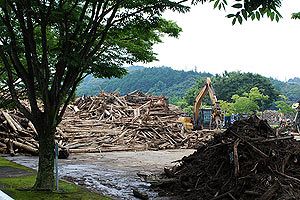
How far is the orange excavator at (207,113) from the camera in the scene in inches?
1304

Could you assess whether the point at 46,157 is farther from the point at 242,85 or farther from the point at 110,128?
the point at 242,85

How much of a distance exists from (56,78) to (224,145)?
4322 millimetres

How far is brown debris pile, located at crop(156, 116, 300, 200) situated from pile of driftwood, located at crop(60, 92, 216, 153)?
11.3 meters

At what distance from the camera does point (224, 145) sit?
9.97 m

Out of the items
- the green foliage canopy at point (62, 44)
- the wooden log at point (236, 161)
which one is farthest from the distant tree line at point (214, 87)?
the wooden log at point (236, 161)

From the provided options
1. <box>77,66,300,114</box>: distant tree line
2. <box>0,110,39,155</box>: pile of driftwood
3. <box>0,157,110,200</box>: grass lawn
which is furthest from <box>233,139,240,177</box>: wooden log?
<box>77,66,300,114</box>: distant tree line

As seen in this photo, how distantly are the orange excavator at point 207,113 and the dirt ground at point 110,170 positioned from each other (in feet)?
46.7

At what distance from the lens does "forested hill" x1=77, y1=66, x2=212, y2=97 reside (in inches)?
3799

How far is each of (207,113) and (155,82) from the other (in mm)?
65676

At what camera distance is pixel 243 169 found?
29.5 ft

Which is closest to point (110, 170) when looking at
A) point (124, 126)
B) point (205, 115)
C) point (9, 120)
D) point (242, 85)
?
point (9, 120)

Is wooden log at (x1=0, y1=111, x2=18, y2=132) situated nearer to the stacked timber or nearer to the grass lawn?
the stacked timber

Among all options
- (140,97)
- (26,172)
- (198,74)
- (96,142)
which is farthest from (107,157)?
(198,74)

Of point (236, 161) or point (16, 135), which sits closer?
point (236, 161)
